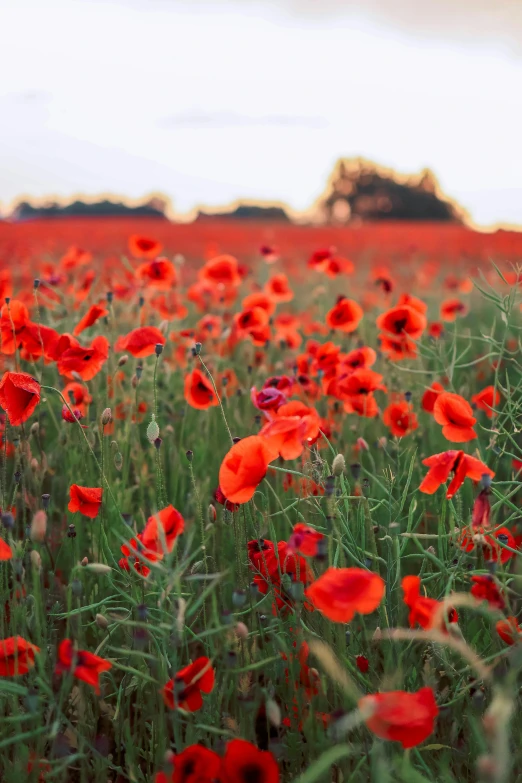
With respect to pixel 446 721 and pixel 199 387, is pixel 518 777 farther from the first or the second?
pixel 199 387

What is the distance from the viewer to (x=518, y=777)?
111 centimetres

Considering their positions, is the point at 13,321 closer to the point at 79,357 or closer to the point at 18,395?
the point at 79,357

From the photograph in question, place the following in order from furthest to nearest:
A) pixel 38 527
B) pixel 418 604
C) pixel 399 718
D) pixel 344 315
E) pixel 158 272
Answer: pixel 158 272 → pixel 344 315 → pixel 38 527 → pixel 418 604 → pixel 399 718

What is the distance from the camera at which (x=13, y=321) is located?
181 cm

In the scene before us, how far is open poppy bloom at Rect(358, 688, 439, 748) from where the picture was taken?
2.88 feet

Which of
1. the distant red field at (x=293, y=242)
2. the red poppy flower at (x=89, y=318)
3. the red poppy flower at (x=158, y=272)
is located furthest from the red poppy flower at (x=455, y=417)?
the distant red field at (x=293, y=242)

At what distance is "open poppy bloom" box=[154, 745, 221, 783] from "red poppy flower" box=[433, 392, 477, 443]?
2.52 ft

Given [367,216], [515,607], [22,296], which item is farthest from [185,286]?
[367,216]

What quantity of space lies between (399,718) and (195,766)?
297mm

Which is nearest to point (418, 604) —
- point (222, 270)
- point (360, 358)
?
point (360, 358)

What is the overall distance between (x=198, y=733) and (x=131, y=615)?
0.31 m

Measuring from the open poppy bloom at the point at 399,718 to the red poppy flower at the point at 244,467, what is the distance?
0.41 m

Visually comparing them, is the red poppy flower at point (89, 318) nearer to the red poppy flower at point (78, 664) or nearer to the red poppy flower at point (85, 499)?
the red poppy flower at point (85, 499)

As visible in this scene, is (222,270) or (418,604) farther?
(222,270)
